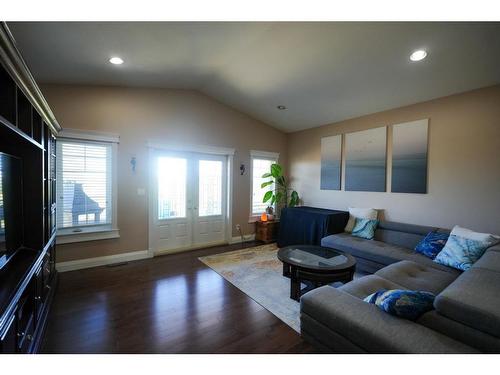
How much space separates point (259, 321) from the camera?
224 centimetres

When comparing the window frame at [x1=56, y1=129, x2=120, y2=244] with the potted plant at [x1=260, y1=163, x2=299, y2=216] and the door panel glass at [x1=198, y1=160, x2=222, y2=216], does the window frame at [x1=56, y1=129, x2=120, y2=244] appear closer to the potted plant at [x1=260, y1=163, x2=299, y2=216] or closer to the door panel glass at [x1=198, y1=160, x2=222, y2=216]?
the door panel glass at [x1=198, y1=160, x2=222, y2=216]

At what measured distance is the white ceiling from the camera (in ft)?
7.61

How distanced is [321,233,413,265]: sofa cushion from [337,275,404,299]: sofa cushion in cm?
96

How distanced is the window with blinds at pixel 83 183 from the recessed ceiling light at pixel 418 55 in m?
4.34

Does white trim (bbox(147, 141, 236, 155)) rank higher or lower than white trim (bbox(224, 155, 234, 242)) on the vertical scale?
higher

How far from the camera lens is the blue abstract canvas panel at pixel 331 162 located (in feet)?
15.3

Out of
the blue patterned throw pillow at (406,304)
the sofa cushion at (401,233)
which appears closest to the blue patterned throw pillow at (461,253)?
the sofa cushion at (401,233)

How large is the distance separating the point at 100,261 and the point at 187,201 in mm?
1690

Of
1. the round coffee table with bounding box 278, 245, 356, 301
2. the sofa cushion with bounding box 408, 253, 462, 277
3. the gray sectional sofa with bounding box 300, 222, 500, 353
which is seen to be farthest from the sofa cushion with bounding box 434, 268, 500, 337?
the round coffee table with bounding box 278, 245, 356, 301

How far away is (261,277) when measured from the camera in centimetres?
324

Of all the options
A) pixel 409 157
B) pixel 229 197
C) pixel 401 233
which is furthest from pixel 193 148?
pixel 401 233

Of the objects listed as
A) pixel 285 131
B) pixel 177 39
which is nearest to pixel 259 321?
pixel 177 39

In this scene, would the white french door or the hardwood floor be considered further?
the white french door

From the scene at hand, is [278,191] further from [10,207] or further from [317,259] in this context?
[10,207]
